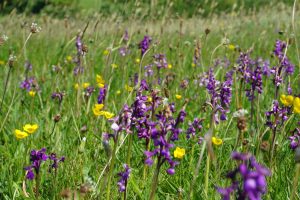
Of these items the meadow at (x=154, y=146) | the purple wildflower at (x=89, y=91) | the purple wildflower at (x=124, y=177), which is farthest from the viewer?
the purple wildflower at (x=89, y=91)

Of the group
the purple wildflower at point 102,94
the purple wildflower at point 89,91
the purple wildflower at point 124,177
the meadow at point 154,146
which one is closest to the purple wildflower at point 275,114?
the meadow at point 154,146

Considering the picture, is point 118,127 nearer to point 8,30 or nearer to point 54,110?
point 54,110

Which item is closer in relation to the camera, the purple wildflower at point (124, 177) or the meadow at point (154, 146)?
the meadow at point (154, 146)

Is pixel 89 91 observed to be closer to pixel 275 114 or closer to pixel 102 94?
pixel 102 94

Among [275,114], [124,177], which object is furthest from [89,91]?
[124,177]

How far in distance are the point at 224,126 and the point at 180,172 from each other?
770mm

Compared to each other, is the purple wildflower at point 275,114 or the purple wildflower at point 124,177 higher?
the purple wildflower at point 275,114

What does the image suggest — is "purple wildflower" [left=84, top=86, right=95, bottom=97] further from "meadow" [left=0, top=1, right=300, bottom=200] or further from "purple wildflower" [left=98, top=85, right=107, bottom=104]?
Answer: "purple wildflower" [left=98, top=85, right=107, bottom=104]

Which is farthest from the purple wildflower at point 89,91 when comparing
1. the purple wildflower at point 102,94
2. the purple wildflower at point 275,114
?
the purple wildflower at point 275,114

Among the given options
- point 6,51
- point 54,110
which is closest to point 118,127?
point 54,110

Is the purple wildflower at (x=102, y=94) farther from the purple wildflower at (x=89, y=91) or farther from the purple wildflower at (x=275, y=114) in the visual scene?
the purple wildflower at (x=275, y=114)

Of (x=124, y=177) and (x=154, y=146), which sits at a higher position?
(x=124, y=177)

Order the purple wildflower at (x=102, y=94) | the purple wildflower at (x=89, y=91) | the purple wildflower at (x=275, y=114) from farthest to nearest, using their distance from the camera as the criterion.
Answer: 1. the purple wildflower at (x=89, y=91)
2. the purple wildflower at (x=102, y=94)
3. the purple wildflower at (x=275, y=114)

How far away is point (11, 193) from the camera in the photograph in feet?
6.59
